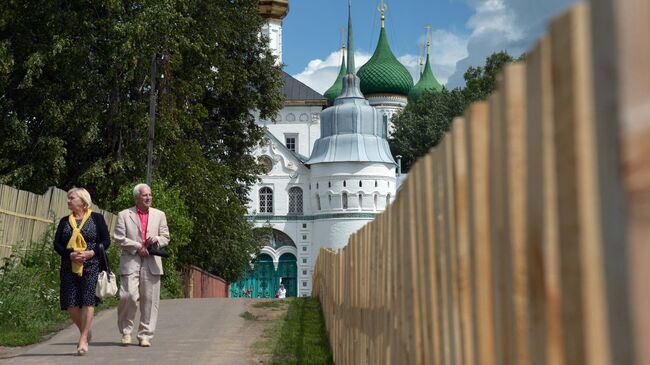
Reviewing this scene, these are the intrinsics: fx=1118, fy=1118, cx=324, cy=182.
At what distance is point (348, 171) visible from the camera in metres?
79.8

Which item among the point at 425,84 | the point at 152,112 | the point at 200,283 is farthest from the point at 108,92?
the point at 425,84

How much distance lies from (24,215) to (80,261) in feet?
19.2

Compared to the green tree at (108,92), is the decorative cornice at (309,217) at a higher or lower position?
higher

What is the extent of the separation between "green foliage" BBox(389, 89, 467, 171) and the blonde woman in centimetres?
5909

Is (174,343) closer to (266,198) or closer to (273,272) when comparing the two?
(273,272)

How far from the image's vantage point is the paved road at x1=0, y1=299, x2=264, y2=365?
1016 cm

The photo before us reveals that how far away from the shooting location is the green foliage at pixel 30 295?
42.1 feet

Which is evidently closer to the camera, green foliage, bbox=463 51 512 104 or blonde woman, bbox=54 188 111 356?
blonde woman, bbox=54 188 111 356

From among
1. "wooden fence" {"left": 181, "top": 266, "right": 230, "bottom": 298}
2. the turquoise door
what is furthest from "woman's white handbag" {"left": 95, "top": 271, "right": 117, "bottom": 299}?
the turquoise door

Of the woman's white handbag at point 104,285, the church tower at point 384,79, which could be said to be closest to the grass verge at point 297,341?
the woman's white handbag at point 104,285

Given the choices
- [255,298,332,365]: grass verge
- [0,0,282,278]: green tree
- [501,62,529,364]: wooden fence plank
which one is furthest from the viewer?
[0,0,282,278]: green tree

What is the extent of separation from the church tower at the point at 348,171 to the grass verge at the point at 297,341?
205ft

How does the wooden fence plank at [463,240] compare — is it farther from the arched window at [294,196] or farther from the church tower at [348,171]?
the arched window at [294,196]

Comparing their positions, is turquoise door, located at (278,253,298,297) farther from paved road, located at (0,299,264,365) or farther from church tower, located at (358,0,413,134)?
paved road, located at (0,299,264,365)
